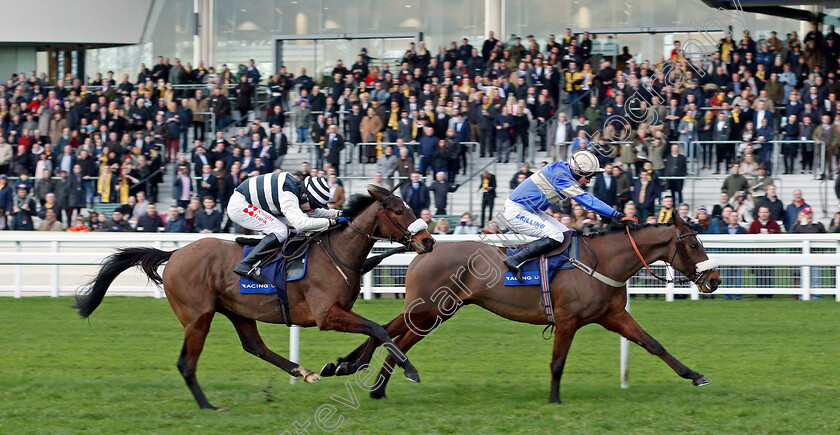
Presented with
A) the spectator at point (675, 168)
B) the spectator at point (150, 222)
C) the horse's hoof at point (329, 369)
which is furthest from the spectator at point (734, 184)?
the horse's hoof at point (329, 369)

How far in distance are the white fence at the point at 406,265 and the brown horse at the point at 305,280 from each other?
381cm

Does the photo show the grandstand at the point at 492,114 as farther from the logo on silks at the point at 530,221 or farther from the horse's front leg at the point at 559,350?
the horse's front leg at the point at 559,350

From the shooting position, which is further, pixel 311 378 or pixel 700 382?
pixel 700 382

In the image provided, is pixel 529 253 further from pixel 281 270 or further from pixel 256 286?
pixel 256 286

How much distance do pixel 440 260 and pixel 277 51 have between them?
1686cm

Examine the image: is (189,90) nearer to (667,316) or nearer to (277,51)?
(277,51)

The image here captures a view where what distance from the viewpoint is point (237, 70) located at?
22828 millimetres

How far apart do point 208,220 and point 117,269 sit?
259 inches

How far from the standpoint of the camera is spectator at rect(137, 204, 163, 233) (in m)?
13.7

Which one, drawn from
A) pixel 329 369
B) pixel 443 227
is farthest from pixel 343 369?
pixel 443 227

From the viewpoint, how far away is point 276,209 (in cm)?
662

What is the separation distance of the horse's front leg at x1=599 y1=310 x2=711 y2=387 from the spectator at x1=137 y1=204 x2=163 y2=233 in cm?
860

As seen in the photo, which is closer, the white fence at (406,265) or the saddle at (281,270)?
the saddle at (281,270)

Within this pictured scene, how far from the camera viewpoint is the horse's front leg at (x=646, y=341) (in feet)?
21.0
